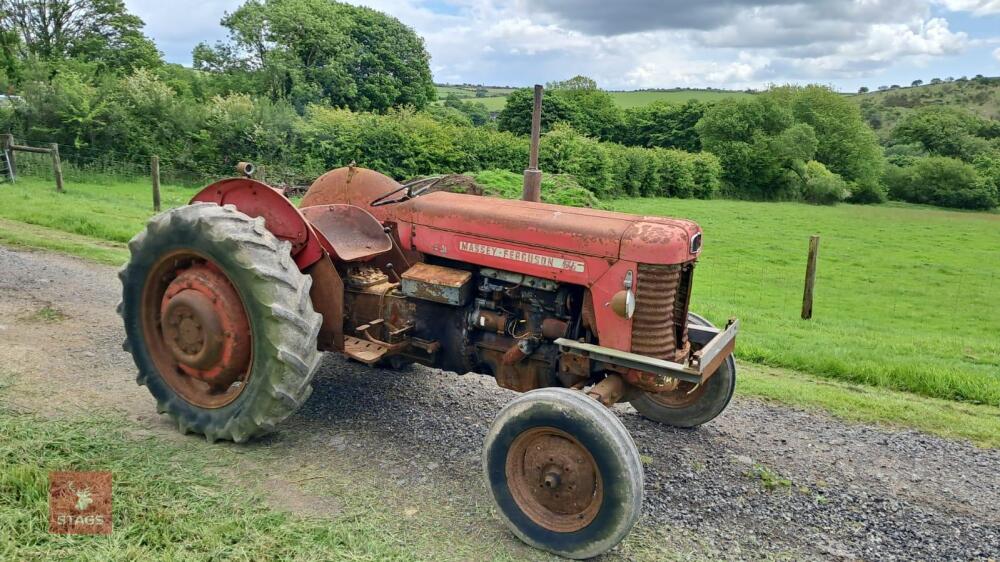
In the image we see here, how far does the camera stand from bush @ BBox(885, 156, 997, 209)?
40.9 meters

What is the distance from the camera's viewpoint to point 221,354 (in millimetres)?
Result: 4223

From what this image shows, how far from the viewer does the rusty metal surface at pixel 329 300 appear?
4.46 metres

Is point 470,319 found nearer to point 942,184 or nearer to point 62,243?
point 62,243

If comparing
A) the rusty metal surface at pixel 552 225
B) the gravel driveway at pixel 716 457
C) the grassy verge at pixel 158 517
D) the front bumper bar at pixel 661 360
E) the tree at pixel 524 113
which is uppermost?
the tree at pixel 524 113

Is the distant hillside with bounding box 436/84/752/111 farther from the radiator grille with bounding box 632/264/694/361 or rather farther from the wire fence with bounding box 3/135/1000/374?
the radiator grille with bounding box 632/264/694/361

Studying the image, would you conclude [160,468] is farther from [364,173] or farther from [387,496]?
[364,173]

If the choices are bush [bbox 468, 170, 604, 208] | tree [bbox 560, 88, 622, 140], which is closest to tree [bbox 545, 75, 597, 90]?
tree [bbox 560, 88, 622, 140]

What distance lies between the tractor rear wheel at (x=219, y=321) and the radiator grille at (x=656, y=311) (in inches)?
76.8

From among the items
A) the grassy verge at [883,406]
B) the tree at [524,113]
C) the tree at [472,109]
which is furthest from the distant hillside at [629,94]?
the grassy verge at [883,406]

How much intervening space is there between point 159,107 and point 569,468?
21234 millimetres

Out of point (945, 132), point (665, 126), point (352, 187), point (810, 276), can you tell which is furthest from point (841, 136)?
point (352, 187)

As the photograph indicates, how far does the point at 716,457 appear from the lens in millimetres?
4594

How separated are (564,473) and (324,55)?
32.3 meters

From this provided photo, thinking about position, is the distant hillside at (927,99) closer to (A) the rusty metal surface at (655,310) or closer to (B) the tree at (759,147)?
(B) the tree at (759,147)
